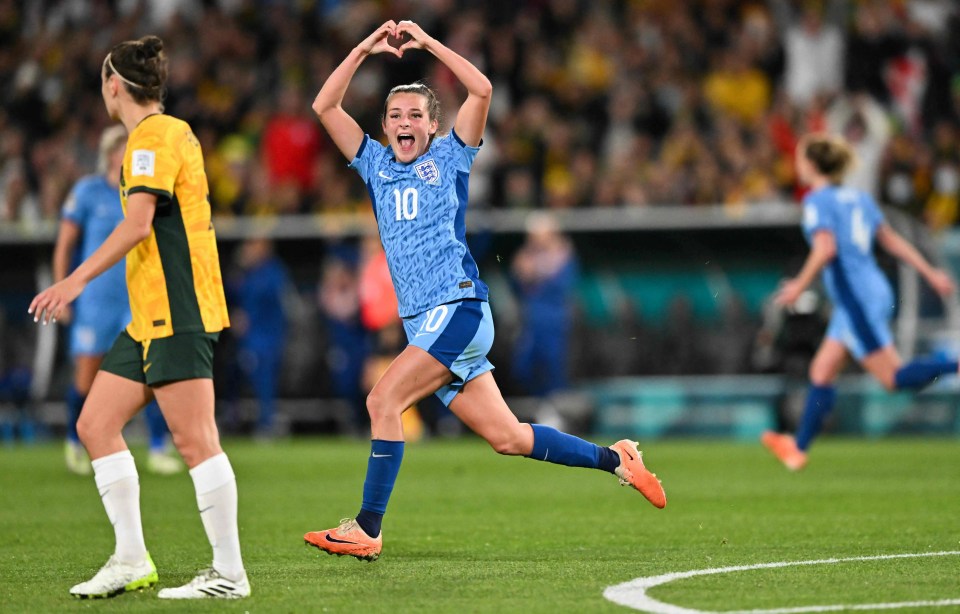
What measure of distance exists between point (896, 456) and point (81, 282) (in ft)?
34.3

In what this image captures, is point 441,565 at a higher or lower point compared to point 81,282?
lower

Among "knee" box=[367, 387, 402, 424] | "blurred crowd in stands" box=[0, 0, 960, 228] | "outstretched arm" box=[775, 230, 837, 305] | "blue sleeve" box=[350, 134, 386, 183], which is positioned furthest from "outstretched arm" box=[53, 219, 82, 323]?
"blurred crowd in stands" box=[0, 0, 960, 228]

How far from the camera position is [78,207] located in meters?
12.5

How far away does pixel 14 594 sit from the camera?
651 centimetres

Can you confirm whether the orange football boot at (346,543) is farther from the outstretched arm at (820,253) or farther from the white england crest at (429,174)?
the outstretched arm at (820,253)

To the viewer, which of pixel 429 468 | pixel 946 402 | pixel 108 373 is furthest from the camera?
pixel 946 402

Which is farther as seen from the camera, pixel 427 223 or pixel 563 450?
pixel 563 450

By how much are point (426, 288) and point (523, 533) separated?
1845 millimetres

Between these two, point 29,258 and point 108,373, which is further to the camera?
point 29,258

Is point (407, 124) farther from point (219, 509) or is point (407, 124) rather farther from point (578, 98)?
point (578, 98)

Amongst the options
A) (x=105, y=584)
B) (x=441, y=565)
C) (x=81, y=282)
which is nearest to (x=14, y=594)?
(x=105, y=584)

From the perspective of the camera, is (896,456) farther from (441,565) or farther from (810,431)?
(441,565)

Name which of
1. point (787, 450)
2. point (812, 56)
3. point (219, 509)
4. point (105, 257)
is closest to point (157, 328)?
point (105, 257)

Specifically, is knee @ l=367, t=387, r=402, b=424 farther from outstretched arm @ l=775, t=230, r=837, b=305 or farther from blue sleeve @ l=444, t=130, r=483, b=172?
outstretched arm @ l=775, t=230, r=837, b=305
